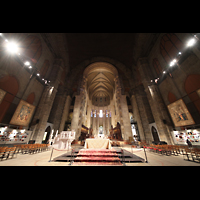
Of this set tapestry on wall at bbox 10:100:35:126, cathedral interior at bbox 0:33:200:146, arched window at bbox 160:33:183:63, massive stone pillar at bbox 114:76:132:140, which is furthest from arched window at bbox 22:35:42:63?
arched window at bbox 160:33:183:63

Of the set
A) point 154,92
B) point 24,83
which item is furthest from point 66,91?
point 154,92

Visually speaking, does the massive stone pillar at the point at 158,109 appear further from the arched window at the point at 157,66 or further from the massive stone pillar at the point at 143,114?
the massive stone pillar at the point at 143,114

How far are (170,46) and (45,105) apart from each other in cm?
1820

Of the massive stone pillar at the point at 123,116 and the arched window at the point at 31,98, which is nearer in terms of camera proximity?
the arched window at the point at 31,98

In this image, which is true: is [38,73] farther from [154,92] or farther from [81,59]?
[154,92]

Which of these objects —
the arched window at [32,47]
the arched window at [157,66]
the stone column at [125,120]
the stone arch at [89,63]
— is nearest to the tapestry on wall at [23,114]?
the arched window at [32,47]

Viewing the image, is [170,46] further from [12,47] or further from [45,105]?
[45,105]

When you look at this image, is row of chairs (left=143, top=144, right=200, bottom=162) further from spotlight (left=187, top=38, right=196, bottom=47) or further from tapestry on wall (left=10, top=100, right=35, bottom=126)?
tapestry on wall (left=10, top=100, right=35, bottom=126)

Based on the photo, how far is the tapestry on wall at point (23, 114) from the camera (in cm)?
835

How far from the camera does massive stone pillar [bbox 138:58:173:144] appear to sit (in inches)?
363

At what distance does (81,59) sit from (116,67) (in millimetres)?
8488

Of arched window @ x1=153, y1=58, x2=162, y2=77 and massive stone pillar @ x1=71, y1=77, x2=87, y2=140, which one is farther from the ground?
arched window @ x1=153, y1=58, x2=162, y2=77

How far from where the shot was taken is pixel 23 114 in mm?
9109

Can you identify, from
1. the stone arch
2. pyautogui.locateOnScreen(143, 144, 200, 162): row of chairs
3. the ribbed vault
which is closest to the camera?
pyautogui.locateOnScreen(143, 144, 200, 162): row of chairs
